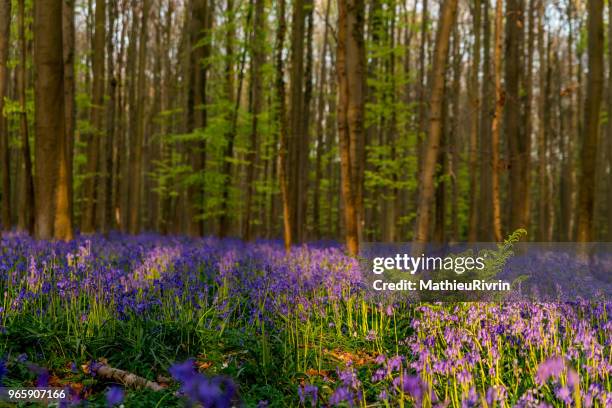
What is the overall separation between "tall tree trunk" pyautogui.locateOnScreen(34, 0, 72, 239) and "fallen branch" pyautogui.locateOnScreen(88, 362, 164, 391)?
635cm

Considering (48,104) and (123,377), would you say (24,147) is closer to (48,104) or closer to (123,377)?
(48,104)

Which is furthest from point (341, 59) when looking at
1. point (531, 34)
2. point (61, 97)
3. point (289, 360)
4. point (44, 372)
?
point (531, 34)

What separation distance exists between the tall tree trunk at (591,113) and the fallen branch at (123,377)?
395 inches

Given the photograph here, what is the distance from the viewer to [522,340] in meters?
4.80

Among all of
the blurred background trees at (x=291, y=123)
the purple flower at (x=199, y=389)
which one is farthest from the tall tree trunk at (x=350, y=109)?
the purple flower at (x=199, y=389)

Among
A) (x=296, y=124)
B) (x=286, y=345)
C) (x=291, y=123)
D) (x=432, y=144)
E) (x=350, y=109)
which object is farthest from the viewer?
(x=291, y=123)

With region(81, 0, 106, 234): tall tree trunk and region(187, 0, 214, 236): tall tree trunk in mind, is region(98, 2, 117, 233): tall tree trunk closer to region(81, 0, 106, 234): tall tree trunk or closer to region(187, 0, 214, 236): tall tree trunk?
region(81, 0, 106, 234): tall tree trunk

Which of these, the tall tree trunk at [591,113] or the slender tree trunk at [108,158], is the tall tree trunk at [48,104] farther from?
the tall tree trunk at [591,113]

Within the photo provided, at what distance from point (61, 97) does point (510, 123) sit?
11620 millimetres

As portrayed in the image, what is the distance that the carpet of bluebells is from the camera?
3.60 meters

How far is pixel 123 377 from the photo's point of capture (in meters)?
3.93

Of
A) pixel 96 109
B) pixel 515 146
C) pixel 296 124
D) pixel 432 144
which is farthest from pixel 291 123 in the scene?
pixel 432 144

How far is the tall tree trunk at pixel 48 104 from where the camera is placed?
9.23m

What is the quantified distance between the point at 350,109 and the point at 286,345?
6662mm
